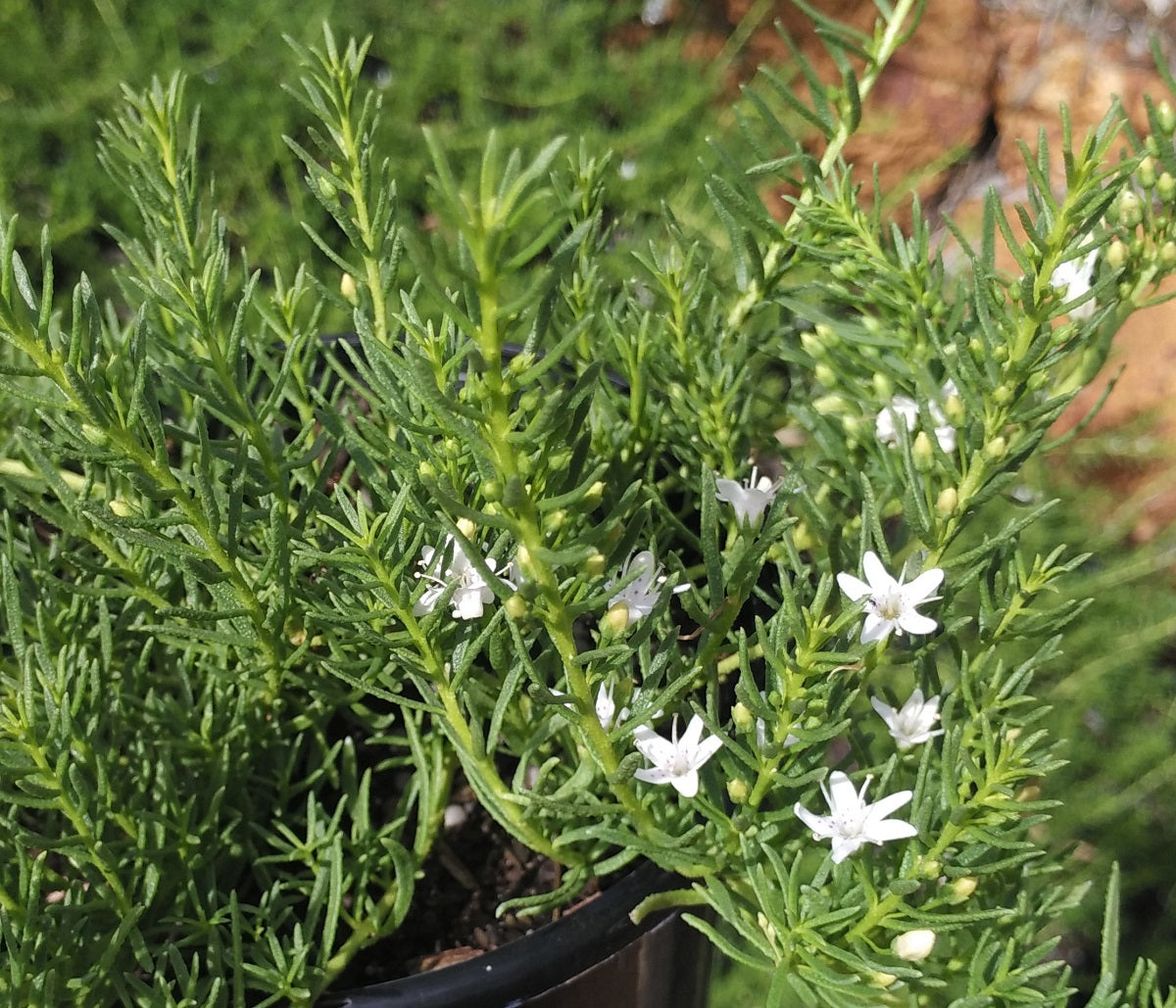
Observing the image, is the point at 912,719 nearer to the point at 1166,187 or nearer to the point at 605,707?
the point at 605,707

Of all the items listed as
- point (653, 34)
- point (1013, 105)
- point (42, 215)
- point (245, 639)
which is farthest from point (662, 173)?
point (245, 639)

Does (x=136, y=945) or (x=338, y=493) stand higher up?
(x=338, y=493)

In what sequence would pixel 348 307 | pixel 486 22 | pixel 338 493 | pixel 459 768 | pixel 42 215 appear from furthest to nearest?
pixel 486 22
pixel 42 215
pixel 459 768
pixel 348 307
pixel 338 493

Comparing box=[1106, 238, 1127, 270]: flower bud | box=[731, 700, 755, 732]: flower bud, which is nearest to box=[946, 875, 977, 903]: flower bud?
box=[731, 700, 755, 732]: flower bud

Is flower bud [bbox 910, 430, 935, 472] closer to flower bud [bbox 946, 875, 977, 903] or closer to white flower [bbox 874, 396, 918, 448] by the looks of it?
white flower [bbox 874, 396, 918, 448]

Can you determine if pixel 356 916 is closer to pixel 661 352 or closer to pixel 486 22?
pixel 661 352

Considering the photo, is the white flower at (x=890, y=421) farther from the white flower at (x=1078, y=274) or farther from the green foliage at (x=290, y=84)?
the green foliage at (x=290, y=84)
